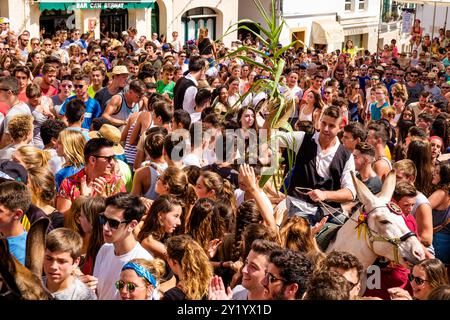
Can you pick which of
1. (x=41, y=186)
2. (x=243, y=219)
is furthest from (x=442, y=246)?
(x=41, y=186)

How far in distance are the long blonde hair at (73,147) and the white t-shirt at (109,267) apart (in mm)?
1680

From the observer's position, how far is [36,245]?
13.4 feet

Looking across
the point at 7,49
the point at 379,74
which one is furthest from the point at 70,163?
the point at 379,74

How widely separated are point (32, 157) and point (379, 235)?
9.93 ft

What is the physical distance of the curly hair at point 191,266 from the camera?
15.1 feet

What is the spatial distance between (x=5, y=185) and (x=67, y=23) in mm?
22600

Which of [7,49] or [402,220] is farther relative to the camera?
[7,49]

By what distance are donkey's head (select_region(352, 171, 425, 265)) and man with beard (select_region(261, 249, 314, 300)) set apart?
1131 millimetres

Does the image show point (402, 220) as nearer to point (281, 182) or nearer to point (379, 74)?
point (281, 182)

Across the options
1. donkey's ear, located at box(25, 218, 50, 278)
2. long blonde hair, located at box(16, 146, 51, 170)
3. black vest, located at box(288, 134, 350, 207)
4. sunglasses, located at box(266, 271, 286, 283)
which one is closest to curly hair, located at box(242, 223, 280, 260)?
sunglasses, located at box(266, 271, 286, 283)

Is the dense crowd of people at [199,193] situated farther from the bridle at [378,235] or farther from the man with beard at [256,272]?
the bridle at [378,235]

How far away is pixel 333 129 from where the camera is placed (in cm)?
655

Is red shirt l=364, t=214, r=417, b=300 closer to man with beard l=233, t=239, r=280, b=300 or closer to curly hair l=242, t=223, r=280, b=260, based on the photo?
curly hair l=242, t=223, r=280, b=260
